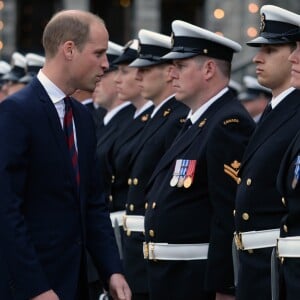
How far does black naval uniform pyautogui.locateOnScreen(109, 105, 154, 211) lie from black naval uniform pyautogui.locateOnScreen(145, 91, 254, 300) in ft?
4.79

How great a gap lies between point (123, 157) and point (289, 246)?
10.5ft

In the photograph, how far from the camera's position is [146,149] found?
876 cm

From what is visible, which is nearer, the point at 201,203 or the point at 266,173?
the point at 266,173

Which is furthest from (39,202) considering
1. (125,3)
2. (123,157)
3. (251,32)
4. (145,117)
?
(125,3)

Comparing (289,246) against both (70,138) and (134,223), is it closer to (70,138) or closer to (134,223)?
(70,138)

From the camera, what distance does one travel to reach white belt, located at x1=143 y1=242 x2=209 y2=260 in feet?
25.0

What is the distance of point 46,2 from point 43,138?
36808mm

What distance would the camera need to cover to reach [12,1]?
142 ft

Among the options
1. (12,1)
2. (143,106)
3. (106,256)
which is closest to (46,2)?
(12,1)

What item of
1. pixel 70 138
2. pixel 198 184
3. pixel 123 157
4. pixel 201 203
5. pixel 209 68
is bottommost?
pixel 123 157

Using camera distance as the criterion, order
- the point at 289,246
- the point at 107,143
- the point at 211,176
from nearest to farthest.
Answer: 1. the point at 289,246
2. the point at 211,176
3. the point at 107,143

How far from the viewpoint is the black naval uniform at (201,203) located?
736cm

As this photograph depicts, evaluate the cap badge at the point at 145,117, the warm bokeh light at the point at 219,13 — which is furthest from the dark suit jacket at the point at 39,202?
the warm bokeh light at the point at 219,13

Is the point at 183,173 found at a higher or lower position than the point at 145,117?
higher
